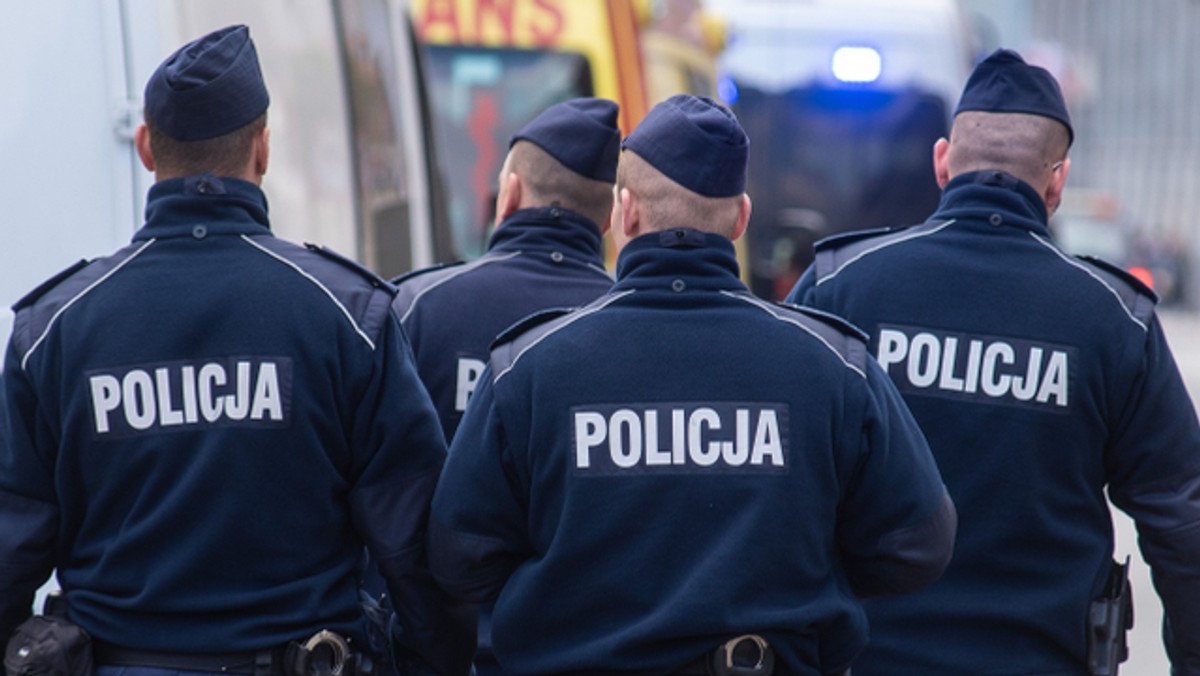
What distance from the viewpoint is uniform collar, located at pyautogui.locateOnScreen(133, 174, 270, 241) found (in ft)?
10.1

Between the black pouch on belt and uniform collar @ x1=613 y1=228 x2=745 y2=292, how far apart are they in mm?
1093

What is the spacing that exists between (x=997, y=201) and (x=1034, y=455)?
21.1 inches

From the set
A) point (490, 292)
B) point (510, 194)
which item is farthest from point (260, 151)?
point (510, 194)

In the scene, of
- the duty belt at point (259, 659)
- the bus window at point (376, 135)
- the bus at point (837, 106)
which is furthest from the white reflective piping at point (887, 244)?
the bus at point (837, 106)

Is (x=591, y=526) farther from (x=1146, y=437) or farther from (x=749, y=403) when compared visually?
(x=1146, y=437)

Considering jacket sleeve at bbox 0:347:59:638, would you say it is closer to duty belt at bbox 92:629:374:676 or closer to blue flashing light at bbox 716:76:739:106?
duty belt at bbox 92:629:374:676

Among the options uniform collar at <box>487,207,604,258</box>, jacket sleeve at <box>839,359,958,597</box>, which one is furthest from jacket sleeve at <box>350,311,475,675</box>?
uniform collar at <box>487,207,604,258</box>

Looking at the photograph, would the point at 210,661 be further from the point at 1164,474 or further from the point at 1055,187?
the point at 1055,187

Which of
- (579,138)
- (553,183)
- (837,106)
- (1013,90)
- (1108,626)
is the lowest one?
(837,106)

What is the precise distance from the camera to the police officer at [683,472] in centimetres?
288

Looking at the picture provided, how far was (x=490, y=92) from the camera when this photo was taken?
8852 mm

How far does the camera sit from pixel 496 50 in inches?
348

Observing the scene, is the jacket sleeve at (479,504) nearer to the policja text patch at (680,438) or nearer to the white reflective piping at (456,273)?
the policja text patch at (680,438)

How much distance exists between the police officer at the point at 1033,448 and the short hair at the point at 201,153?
A: 1.28m
